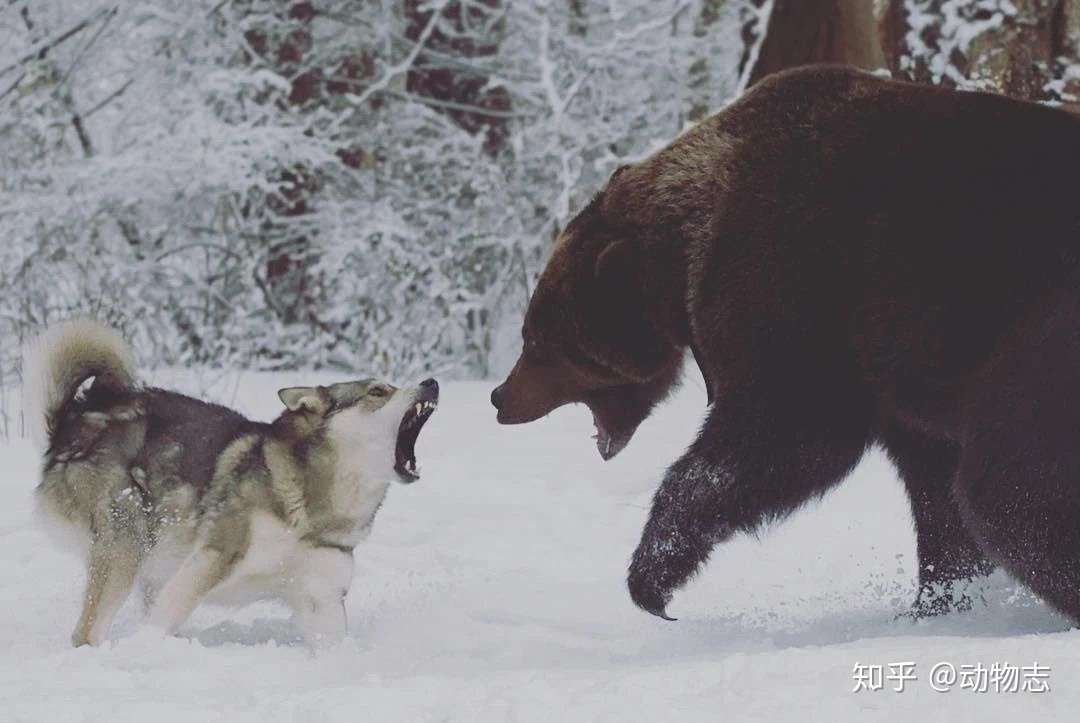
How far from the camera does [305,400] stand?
5.16 metres

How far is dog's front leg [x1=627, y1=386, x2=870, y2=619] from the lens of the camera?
4531mm

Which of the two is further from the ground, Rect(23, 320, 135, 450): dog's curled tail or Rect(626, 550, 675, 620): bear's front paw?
Rect(23, 320, 135, 450): dog's curled tail

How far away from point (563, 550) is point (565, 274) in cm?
160

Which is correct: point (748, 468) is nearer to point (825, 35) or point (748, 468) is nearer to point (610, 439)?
point (610, 439)

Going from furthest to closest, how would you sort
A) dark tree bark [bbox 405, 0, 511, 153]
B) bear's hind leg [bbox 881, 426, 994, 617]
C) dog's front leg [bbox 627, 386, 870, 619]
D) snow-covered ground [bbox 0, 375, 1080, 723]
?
dark tree bark [bbox 405, 0, 511, 153], bear's hind leg [bbox 881, 426, 994, 617], dog's front leg [bbox 627, 386, 870, 619], snow-covered ground [bbox 0, 375, 1080, 723]

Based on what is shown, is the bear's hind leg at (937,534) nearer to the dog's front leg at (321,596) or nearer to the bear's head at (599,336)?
the bear's head at (599,336)

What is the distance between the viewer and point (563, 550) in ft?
21.3

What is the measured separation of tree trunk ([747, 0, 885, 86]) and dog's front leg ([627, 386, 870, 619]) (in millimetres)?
5046

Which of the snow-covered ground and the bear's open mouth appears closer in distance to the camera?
the snow-covered ground

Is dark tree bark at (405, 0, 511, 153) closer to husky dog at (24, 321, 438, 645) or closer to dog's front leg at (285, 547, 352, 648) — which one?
husky dog at (24, 321, 438, 645)

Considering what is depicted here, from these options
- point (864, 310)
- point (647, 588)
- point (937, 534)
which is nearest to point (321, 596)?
point (647, 588)

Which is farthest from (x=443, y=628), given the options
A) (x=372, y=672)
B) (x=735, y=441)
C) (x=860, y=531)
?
(x=860, y=531)

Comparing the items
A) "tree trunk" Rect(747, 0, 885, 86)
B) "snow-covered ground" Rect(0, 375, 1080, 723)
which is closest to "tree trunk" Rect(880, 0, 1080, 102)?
"tree trunk" Rect(747, 0, 885, 86)

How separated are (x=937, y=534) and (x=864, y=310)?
1.09 metres
